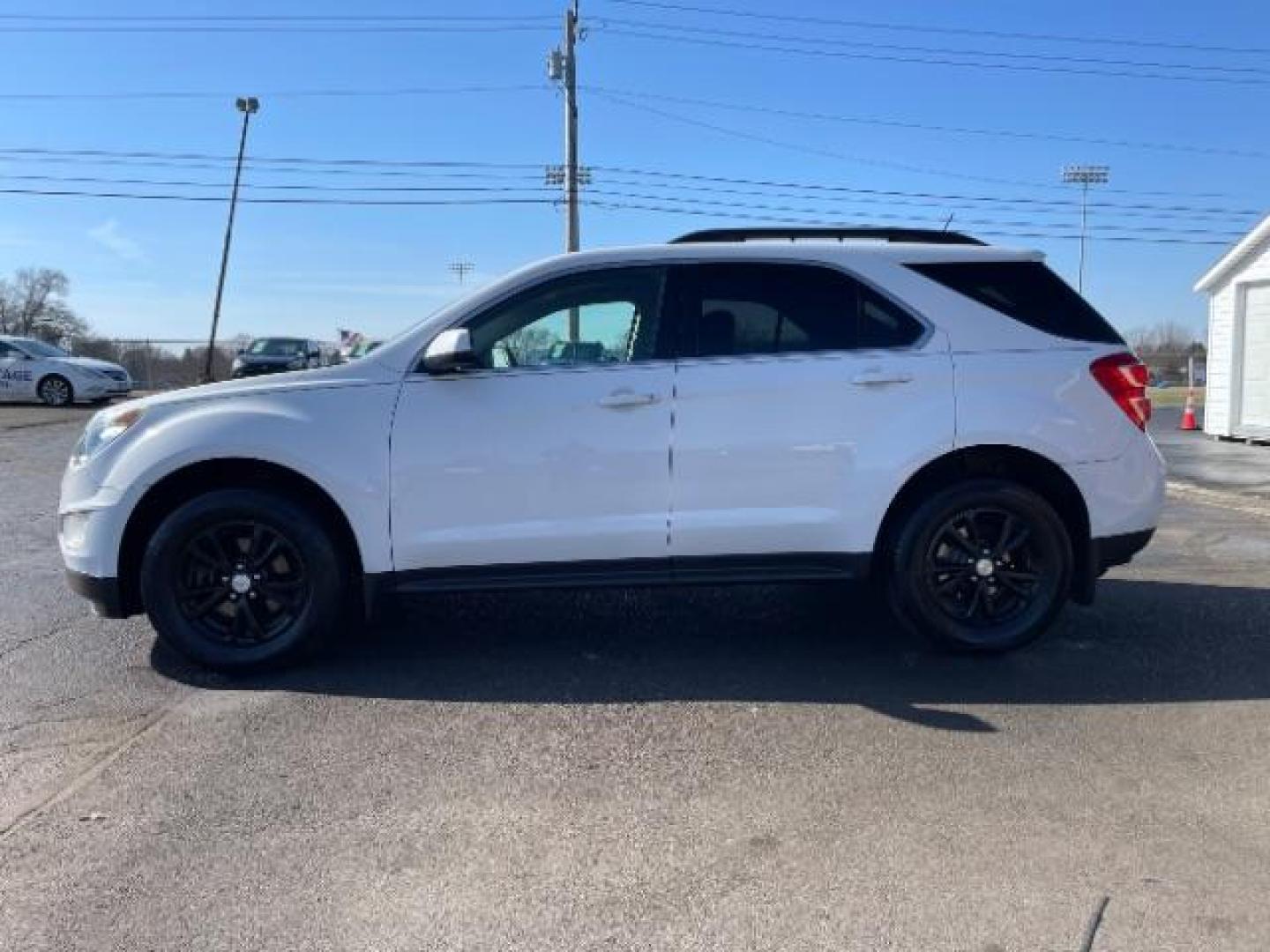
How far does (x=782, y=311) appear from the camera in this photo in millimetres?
5023

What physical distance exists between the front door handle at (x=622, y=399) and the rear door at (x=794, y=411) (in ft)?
0.60

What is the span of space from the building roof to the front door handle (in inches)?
660

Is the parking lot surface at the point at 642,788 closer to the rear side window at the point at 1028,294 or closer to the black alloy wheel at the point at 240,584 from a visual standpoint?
the black alloy wheel at the point at 240,584

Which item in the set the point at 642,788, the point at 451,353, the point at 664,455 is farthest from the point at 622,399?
the point at 642,788

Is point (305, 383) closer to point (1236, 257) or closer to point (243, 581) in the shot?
point (243, 581)

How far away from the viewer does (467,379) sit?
479cm

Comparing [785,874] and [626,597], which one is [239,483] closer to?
[626,597]

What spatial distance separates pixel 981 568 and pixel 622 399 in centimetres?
189

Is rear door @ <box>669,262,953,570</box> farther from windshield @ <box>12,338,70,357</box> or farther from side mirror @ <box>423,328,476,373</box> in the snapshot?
windshield @ <box>12,338,70,357</box>

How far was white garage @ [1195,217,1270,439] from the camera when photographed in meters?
17.8

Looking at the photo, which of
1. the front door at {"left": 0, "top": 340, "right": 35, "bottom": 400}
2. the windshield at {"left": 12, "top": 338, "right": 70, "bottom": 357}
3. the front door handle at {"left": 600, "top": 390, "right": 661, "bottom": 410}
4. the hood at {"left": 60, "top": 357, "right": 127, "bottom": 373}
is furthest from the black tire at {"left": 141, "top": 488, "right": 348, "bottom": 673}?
the windshield at {"left": 12, "top": 338, "right": 70, "bottom": 357}

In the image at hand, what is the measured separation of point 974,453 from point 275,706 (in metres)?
3.34

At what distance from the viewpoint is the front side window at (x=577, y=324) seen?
193 inches

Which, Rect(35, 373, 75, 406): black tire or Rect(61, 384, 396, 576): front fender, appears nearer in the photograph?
Rect(61, 384, 396, 576): front fender
